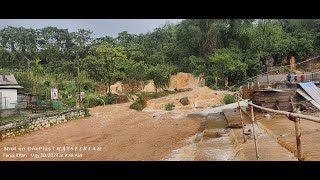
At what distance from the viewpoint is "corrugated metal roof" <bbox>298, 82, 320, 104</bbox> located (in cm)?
817

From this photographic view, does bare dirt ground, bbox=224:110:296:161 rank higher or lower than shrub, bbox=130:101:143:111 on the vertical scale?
lower

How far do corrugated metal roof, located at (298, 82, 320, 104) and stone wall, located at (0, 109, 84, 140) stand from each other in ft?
18.2

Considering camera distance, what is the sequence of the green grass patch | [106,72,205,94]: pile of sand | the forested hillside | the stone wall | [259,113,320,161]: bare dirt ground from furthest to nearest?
1. [106,72,205,94]: pile of sand
2. the forested hillside
3. the green grass patch
4. the stone wall
5. [259,113,320,161]: bare dirt ground

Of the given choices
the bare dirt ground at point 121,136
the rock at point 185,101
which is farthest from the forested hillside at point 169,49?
the rock at point 185,101

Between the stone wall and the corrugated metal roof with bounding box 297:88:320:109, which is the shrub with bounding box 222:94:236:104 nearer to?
the corrugated metal roof with bounding box 297:88:320:109

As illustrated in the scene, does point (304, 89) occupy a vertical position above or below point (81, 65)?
below

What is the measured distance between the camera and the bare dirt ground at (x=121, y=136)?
4699mm

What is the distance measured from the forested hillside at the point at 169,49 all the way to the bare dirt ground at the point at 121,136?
1.12 metres

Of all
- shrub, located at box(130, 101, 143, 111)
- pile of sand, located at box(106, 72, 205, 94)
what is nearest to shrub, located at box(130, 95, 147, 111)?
shrub, located at box(130, 101, 143, 111)

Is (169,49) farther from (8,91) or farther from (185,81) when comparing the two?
(8,91)
